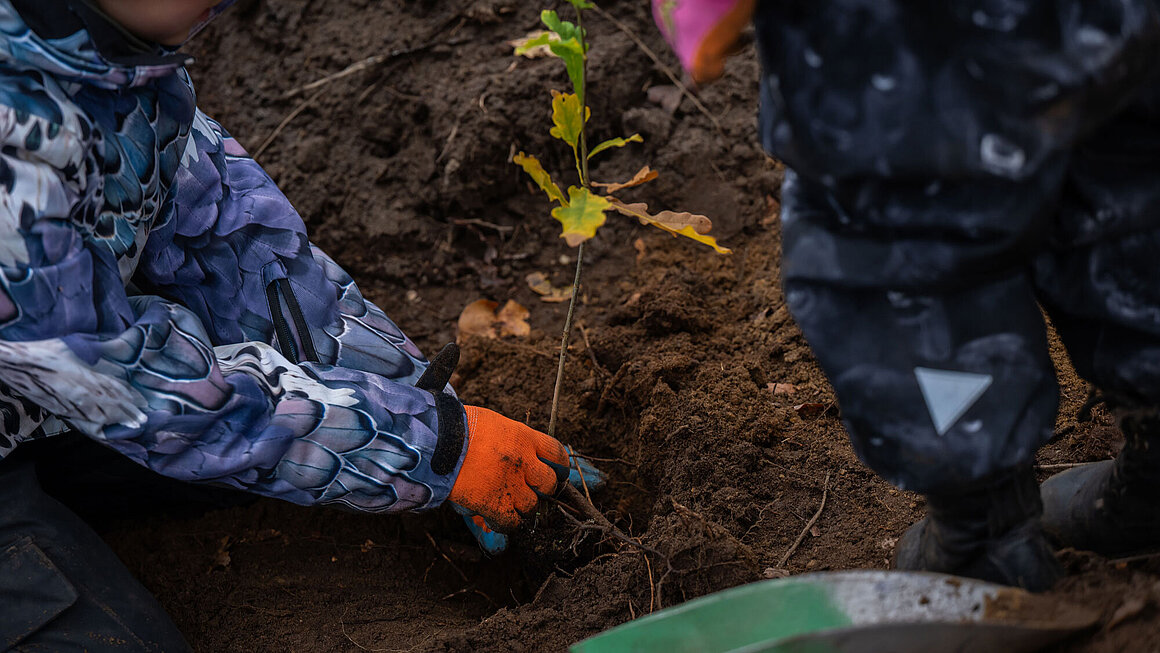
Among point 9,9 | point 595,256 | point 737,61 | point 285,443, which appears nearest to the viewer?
point 9,9

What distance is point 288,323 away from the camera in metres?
1.81

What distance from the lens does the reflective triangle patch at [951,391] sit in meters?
1.00

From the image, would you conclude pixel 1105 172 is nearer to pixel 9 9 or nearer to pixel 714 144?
pixel 9 9

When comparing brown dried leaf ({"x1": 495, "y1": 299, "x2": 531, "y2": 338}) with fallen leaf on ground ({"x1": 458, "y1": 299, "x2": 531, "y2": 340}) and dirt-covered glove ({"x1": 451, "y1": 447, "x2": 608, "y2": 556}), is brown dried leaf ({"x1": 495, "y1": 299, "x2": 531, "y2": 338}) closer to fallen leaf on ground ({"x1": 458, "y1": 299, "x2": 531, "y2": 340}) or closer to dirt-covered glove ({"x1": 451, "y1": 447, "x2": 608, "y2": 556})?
fallen leaf on ground ({"x1": 458, "y1": 299, "x2": 531, "y2": 340})

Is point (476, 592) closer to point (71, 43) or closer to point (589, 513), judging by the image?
point (589, 513)

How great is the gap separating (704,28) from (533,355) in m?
1.46

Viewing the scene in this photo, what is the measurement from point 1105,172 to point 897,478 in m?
0.44

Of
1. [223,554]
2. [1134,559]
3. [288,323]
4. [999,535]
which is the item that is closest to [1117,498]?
[1134,559]

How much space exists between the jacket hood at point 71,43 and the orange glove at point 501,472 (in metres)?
0.86

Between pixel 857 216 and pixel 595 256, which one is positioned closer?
pixel 857 216

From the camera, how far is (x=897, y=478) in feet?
3.50

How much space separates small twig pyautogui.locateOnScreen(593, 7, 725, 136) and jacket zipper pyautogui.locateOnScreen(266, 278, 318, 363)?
1.37m

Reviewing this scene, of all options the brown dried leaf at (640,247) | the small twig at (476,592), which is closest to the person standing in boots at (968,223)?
the small twig at (476,592)

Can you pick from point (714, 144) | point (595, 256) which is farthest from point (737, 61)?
point (595, 256)
